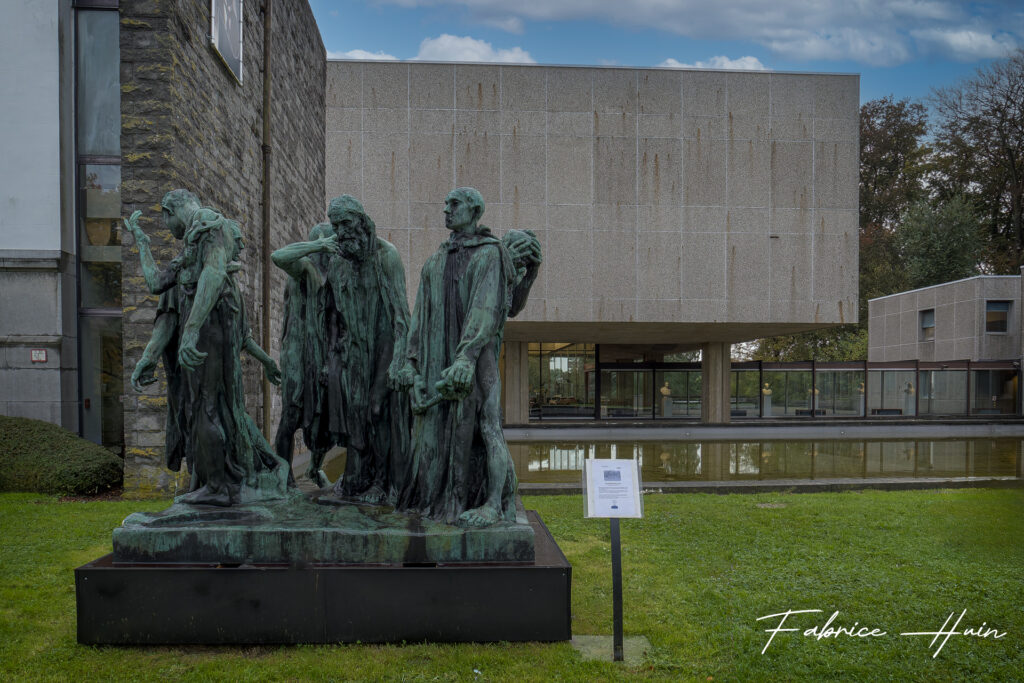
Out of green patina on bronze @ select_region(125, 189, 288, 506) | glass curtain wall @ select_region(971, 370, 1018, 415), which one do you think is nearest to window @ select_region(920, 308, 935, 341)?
glass curtain wall @ select_region(971, 370, 1018, 415)

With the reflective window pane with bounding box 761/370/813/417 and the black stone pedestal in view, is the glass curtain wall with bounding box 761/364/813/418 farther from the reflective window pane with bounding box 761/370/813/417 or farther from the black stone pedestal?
the black stone pedestal

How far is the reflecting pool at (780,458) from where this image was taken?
11.6 m

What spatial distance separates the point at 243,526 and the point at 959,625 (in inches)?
184

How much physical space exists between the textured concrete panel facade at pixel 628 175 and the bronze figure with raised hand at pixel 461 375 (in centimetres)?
1193

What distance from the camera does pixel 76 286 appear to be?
408 inches

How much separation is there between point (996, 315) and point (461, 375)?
3117 centimetres

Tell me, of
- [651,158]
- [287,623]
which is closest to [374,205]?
[651,158]

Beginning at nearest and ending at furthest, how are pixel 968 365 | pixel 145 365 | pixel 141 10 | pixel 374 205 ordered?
1. pixel 145 365
2. pixel 141 10
3. pixel 374 205
4. pixel 968 365

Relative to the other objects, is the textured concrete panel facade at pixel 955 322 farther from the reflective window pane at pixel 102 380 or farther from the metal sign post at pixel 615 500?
the reflective window pane at pixel 102 380

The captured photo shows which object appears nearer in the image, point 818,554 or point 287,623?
point 287,623

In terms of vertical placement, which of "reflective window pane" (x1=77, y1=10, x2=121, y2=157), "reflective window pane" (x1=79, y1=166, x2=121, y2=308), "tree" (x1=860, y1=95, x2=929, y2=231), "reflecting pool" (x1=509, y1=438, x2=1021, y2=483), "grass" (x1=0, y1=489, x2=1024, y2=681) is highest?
"tree" (x1=860, y1=95, x2=929, y2=231)

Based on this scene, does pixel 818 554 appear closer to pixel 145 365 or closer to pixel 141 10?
pixel 145 365

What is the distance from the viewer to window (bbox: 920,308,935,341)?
98.4ft

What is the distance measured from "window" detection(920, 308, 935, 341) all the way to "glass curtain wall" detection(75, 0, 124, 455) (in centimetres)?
3184
